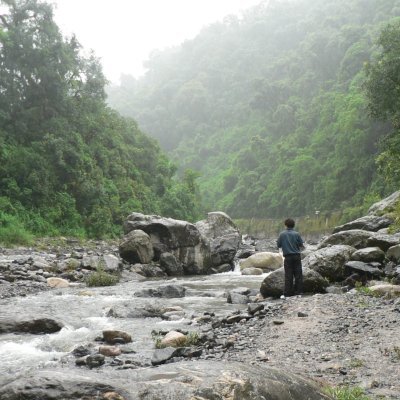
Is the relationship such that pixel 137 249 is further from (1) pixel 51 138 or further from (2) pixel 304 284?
(1) pixel 51 138

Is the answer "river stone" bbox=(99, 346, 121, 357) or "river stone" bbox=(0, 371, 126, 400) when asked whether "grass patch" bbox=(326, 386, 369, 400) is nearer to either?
"river stone" bbox=(0, 371, 126, 400)

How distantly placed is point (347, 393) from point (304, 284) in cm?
692

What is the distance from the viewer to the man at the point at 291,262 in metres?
11.5

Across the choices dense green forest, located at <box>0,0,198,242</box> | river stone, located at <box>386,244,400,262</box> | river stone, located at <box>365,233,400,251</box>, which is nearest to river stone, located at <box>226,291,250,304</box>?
river stone, located at <box>386,244,400,262</box>

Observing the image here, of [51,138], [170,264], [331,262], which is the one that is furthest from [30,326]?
[51,138]

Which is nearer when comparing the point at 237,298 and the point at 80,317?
the point at 80,317

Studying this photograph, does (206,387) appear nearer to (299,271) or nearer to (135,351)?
(135,351)

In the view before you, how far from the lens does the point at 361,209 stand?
47000mm

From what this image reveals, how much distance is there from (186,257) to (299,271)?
469 inches

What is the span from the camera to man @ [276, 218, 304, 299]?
37.6 ft

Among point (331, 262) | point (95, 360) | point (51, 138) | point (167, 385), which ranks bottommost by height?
point (95, 360)

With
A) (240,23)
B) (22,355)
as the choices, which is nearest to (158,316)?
(22,355)

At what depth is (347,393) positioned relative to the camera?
507 cm

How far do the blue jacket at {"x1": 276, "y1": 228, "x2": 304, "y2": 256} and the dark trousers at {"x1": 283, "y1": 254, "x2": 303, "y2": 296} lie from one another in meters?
0.14
